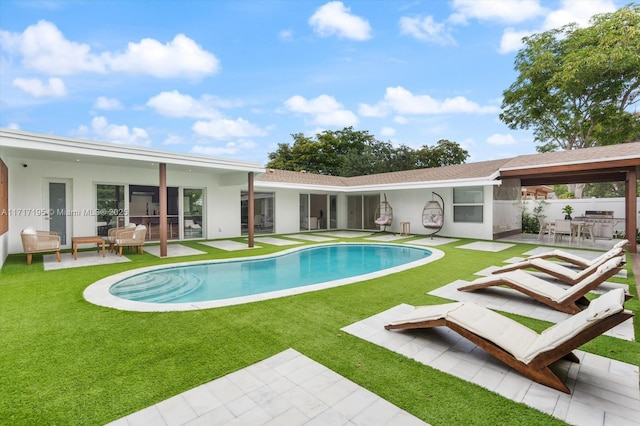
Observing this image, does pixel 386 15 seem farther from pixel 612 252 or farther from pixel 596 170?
pixel 612 252

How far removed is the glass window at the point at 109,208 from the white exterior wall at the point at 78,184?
162 mm

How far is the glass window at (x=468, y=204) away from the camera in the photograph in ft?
45.5

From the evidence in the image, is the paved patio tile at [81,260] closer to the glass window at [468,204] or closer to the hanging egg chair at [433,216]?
the hanging egg chair at [433,216]

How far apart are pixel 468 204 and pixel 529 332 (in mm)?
11751

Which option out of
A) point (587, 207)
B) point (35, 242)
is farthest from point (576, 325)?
point (587, 207)

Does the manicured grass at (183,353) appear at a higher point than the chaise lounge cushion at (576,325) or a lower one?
lower

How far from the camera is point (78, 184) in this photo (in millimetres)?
10859

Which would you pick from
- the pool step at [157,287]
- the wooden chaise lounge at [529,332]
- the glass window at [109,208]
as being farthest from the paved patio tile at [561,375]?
the glass window at [109,208]

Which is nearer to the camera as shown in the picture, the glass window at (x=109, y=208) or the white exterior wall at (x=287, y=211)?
the glass window at (x=109, y=208)

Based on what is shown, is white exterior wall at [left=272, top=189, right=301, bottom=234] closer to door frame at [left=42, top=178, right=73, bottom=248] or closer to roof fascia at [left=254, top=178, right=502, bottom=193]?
roof fascia at [left=254, top=178, right=502, bottom=193]

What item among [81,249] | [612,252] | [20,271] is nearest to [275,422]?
[612,252]

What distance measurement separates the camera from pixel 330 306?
503cm

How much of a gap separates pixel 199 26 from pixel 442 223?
13.6 m

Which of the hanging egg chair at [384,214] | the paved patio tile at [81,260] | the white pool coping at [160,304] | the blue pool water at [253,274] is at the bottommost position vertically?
the blue pool water at [253,274]
